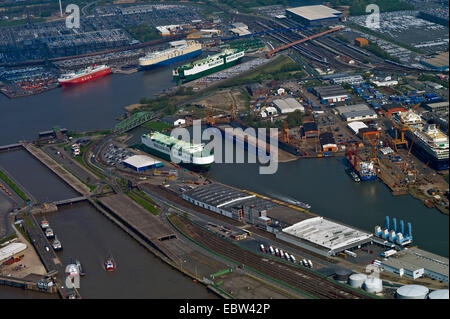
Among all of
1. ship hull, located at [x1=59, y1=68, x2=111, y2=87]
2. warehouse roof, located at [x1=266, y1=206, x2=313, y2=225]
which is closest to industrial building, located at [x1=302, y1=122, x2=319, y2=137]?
warehouse roof, located at [x1=266, y1=206, x2=313, y2=225]

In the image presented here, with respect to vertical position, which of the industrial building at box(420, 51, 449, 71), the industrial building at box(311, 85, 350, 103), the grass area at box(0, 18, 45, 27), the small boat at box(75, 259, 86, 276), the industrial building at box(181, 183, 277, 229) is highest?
the industrial building at box(420, 51, 449, 71)

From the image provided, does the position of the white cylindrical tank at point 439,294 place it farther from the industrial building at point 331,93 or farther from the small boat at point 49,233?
the industrial building at point 331,93

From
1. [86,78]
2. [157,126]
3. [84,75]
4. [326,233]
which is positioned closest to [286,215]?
[326,233]

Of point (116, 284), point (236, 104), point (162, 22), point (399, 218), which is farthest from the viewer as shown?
point (162, 22)

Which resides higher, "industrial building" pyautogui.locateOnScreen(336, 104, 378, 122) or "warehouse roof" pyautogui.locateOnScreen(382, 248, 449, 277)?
"warehouse roof" pyautogui.locateOnScreen(382, 248, 449, 277)

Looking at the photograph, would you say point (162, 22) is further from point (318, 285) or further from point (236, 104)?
point (318, 285)

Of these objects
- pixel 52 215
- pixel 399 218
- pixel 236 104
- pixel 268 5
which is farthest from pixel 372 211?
pixel 268 5

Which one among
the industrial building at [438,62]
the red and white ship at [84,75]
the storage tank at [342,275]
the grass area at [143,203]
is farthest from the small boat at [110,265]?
the red and white ship at [84,75]

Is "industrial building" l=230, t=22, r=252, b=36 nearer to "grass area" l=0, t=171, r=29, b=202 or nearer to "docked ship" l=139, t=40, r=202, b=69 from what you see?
"docked ship" l=139, t=40, r=202, b=69
